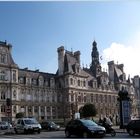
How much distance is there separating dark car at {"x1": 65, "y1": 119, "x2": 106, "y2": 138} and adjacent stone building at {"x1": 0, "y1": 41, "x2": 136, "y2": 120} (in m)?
39.5

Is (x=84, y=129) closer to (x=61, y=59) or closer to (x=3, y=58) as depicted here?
(x=3, y=58)

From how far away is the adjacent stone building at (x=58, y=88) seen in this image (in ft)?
225

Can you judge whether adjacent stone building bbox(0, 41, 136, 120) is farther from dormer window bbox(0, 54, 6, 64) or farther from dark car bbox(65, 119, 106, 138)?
dark car bbox(65, 119, 106, 138)

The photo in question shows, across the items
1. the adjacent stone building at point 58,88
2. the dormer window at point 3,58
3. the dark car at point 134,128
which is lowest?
the dark car at point 134,128

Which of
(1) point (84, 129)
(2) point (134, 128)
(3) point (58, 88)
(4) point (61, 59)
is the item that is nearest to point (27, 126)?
(1) point (84, 129)

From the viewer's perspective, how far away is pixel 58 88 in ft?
264

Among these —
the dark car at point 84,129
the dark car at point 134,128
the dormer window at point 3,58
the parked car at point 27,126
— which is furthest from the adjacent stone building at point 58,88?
the dark car at point 134,128

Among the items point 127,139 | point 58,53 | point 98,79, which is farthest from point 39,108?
point 127,139

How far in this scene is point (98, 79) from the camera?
9094cm

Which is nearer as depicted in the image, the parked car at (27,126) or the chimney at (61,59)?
the parked car at (27,126)

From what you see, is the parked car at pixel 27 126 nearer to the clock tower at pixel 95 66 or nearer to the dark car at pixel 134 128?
the dark car at pixel 134 128

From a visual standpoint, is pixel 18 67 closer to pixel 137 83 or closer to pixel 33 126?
pixel 33 126

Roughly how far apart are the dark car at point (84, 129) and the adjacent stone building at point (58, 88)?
39499 millimetres

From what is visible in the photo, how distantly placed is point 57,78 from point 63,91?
12.5 feet
